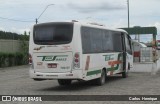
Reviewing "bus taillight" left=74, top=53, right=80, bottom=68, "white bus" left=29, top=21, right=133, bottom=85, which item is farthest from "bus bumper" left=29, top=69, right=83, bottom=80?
"bus taillight" left=74, top=53, right=80, bottom=68

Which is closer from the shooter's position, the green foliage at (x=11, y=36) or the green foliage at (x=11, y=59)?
the green foliage at (x=11, y=59)

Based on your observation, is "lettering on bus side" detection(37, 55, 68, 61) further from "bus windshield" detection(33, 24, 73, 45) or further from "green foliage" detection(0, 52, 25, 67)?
"green foliage" detection(0, 52, 25, 67)

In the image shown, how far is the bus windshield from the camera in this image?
Result: 17.2m

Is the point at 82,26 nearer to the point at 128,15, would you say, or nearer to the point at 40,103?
the point at 40,103

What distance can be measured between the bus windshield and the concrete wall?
1061 inches

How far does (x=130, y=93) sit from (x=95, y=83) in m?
3.98

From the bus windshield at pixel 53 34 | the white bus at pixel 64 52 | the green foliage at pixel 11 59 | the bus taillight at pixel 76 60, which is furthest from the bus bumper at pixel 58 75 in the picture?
the green foliage at pixel 11 59

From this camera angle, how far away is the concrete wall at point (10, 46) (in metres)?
44.6

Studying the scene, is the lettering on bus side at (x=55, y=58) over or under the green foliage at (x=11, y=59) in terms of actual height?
over

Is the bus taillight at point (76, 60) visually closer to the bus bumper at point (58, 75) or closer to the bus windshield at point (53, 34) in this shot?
the bus bumper at point (58, 75)

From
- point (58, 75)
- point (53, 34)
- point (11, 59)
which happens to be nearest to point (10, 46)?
point (11, 59)

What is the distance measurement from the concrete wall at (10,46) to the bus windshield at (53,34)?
2696cm

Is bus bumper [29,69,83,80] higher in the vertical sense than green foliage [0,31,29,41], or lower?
lower

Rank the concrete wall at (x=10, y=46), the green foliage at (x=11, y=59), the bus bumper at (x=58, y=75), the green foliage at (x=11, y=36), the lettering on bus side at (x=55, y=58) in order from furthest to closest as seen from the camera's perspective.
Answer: the green foliage at (x=11, y=36) → the concrete wall at (x=10, y=46) → the green foliage at (x=11, y=59) → the lettering on bus side at (x=55, y=58) → the bus bumper at (x=58, y=75)
